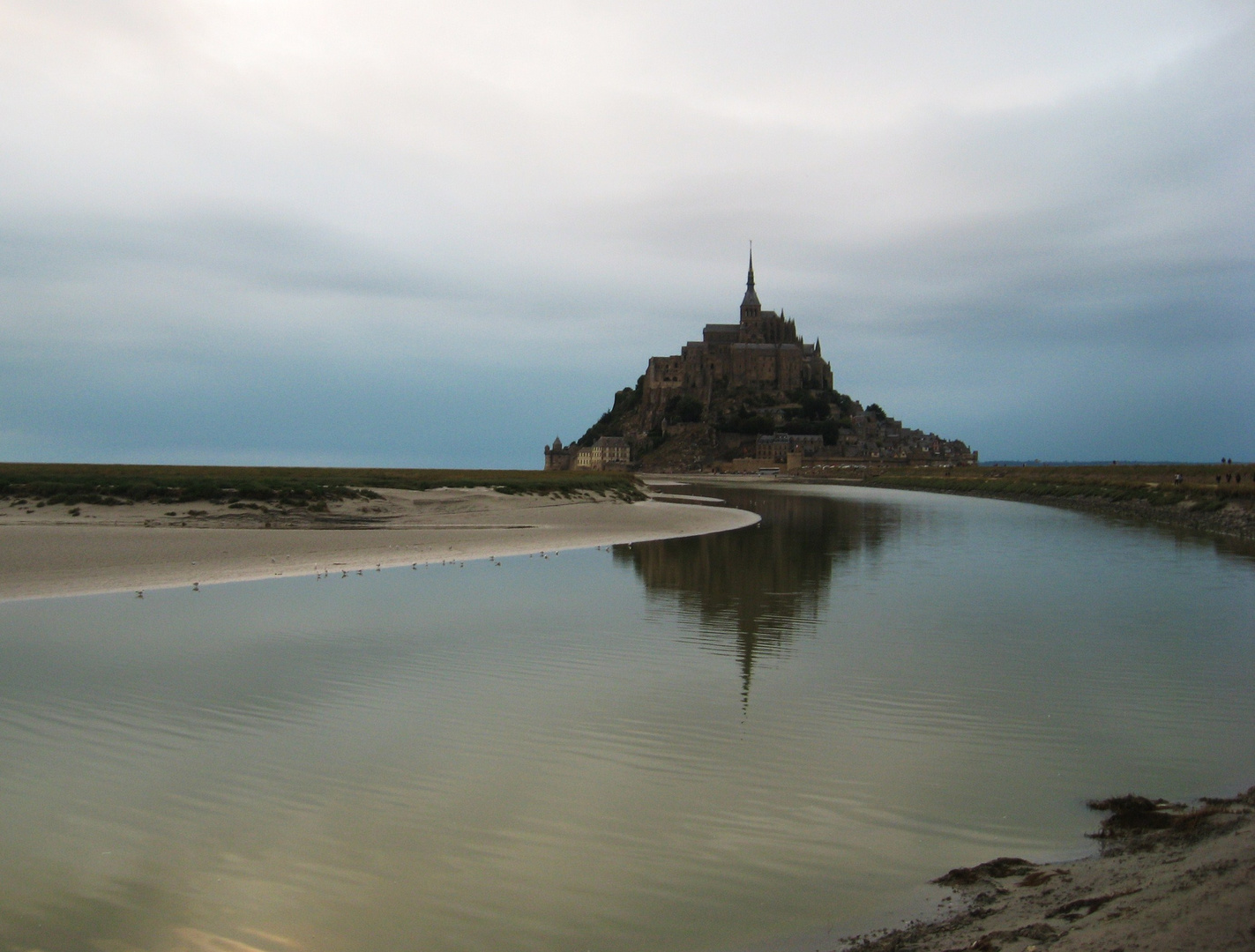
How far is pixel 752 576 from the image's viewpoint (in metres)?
17.0

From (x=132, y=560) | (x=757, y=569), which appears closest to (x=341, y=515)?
(x=132, y=560)

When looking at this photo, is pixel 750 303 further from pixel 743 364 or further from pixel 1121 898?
pixel 1121 898

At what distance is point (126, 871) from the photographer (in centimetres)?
465

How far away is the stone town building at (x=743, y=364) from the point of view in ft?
400

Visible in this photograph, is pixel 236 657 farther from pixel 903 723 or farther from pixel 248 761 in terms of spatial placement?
pixel 903 723

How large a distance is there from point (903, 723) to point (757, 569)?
1071 cm

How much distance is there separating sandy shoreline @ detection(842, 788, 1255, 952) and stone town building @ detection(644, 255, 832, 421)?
117 metres

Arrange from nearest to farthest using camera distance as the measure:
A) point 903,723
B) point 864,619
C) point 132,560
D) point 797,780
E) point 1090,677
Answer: point 797,780 → point 903,723 → point 1090,677 → point 864,619 → point 132,560

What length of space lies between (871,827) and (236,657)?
684cm

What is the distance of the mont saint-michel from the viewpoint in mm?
110625

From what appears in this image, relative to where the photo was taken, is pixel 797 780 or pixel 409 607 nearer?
pixel 797 780

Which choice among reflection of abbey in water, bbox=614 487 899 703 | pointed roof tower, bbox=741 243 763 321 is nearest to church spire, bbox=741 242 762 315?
pointed roof tower, bbox=741 243 763 321

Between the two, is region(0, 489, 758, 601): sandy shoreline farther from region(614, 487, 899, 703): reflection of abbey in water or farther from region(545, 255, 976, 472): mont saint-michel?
region(545, 255, 976, 472): mont saint-michel

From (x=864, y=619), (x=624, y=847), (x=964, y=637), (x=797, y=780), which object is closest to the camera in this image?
(x=624, y=847)
